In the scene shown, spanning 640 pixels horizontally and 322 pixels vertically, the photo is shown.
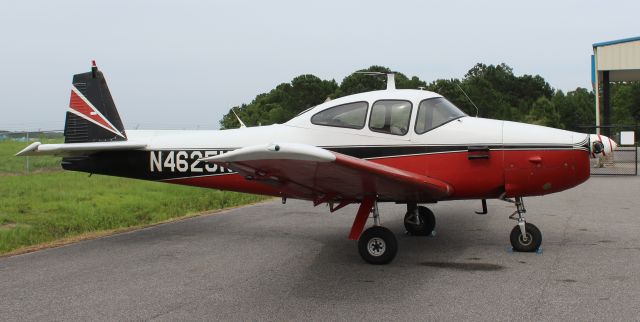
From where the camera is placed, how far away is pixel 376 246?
6352 millimetres

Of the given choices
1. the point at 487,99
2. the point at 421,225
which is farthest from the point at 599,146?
the point at 487,99

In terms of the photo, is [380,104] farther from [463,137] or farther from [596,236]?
[596,236]

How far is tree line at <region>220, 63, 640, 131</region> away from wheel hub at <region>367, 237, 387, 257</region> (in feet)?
142

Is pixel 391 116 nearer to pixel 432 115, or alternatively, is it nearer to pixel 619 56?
pixel 432 115

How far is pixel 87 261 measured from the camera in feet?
22.7

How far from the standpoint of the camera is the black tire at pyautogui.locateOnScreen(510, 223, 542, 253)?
22.0ft

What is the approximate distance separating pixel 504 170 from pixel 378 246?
5.91 feet

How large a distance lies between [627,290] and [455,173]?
2255mm

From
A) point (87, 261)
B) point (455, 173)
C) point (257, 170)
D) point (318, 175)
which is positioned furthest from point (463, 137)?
point (87, 261)

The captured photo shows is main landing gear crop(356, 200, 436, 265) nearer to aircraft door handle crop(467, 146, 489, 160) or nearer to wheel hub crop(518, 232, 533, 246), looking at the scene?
aircraft door handle crop(467, 146, 489, 160)

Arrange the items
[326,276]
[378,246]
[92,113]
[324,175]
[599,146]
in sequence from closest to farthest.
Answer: [324,175]
[326,276]
[378,246]
[599,146]
[92,113]

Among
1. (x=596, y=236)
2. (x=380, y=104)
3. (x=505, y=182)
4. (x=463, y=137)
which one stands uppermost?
(x=380, y=104)

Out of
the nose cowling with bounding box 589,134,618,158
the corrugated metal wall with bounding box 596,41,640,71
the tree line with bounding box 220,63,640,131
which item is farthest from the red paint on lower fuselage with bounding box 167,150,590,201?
the tree line with bounding box 220,63,640,131

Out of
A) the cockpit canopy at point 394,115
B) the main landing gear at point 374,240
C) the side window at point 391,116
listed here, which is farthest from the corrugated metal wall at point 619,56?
the main landing gear at point 374,240
